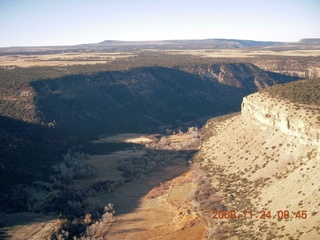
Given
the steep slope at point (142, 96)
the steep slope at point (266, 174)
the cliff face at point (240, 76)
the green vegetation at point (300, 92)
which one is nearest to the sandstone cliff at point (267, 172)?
the steep slope at point (266, 174)

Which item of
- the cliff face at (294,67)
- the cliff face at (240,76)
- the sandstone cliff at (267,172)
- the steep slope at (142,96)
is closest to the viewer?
the sandstone cliff at (267,172)

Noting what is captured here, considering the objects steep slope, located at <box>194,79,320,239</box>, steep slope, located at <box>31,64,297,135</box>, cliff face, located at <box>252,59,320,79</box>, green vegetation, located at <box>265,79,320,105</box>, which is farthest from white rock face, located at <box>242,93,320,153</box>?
cliff face, located at <box>252,59,320,79</box>

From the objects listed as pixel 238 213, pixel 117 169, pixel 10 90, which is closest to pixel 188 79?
pixel 10 90

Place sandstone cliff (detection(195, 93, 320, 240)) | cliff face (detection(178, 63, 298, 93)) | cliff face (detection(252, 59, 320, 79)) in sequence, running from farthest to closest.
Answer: cliff face (detection(252, 59, 320, 79))
cliff face (detection(178, 63, 298, 93))
sandstone cliff (detection(195, 93, 320, 240))

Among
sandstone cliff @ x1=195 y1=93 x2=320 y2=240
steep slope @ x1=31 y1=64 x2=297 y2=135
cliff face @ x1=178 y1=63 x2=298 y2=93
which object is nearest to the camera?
sandstone cliff @ x1=195 y1=93 x2=320 y2=240

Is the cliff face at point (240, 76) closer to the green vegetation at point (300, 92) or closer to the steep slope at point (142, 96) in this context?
the steep slope at point (142, 96)
